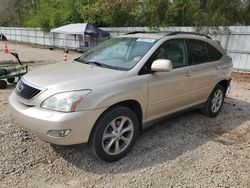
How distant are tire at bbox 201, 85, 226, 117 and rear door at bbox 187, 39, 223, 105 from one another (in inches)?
8.1

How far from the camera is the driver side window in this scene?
3912 mm

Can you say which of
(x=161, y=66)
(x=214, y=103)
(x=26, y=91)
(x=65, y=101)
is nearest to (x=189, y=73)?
(x=161, y=66)

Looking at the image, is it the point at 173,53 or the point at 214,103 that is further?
the point at 214,103

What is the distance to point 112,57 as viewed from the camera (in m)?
4.15

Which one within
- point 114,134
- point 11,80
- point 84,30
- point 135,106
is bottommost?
point 11,80

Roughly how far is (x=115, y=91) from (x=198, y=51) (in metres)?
2.22

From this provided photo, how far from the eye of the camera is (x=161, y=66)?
3.66 metres

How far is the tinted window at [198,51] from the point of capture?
184 inches

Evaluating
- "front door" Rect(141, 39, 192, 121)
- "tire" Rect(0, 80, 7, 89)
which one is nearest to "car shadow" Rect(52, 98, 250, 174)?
"front door" Rect(141, 39, 192, 121)

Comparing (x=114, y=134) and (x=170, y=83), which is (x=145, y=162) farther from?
(x=170, y=83)

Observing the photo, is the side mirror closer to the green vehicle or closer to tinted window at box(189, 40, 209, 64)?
tinted window at box(189, 40, 209, 64)

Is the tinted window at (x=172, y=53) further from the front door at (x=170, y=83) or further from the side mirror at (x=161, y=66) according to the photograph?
the side mirror at (x=161, y=66)

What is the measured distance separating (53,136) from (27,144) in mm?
1049

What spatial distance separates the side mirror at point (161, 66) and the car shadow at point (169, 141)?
48.0 inches
